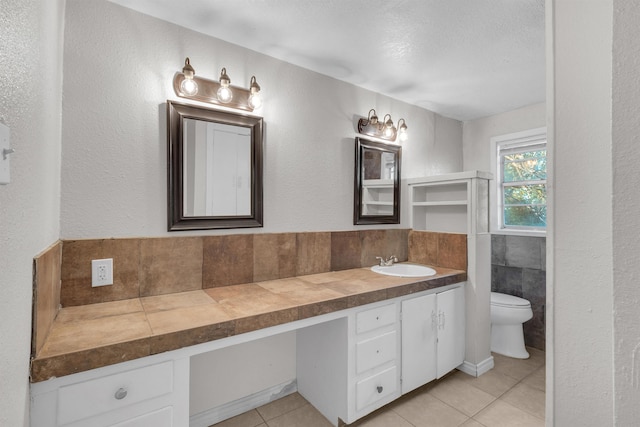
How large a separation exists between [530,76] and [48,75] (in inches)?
118

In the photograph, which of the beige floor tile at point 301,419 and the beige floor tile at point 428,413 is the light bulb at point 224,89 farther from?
the beige floor tile at point 428,413

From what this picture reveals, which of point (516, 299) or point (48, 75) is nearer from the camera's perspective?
point (48, 75)

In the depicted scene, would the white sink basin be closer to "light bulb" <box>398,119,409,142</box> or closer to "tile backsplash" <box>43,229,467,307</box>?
"tile backsplash" <box>43,229,467,307</box>

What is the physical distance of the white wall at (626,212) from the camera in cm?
52

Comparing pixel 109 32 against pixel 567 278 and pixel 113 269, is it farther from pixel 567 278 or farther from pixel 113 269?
pixel 567 278

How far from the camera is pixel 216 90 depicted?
183cm

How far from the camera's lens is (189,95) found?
1738mm

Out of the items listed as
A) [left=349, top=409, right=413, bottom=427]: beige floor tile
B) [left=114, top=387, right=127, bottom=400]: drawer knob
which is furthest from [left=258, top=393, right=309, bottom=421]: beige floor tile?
[left=114, top=387, right=127, bottom=400]: drawer knob

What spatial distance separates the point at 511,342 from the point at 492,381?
61cm

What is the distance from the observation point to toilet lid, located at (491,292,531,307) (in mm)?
2691

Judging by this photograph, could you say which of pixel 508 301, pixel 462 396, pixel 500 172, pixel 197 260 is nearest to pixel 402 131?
pixel 500 172

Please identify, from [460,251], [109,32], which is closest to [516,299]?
[460,251]

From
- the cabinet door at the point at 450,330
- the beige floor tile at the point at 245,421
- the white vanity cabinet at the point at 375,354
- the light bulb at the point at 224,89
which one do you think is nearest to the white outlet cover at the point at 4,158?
the light bulb at the point at 224,89

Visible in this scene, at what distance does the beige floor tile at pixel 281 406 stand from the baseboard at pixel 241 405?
30mm
